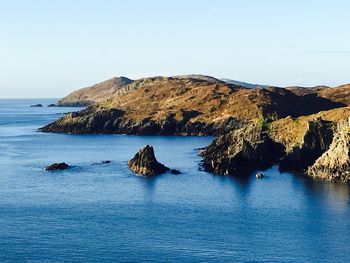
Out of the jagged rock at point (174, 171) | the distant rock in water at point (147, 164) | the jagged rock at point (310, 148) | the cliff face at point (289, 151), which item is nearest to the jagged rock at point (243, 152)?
the cliff face at point (289, 151)

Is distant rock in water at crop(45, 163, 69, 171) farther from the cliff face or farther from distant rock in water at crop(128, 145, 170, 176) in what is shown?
the cliff face

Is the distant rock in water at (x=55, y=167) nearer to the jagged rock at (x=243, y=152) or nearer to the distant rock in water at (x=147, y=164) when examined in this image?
the distant rock in water at (x=147, y=164)

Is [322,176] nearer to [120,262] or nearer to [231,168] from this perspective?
[231,168]

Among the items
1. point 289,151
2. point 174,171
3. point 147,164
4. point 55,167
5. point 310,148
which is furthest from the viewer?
point 55,167

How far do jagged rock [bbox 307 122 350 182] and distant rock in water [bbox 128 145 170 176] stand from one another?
43.0 meters

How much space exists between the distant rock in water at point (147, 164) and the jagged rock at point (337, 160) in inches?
1693

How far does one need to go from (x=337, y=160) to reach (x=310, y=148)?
1635 cm

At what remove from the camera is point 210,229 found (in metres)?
111

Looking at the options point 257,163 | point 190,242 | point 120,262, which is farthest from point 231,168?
point 120,262

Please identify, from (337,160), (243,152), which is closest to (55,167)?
(243,152)

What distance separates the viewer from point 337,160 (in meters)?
158

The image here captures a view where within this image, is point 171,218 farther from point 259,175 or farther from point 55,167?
point 55,167

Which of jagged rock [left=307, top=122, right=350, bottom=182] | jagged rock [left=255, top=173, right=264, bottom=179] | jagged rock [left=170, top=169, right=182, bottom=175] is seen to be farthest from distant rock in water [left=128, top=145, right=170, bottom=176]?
jagged rock [left=307, top=122, right=350, bottom=182]

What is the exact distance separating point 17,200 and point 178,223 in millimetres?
42045
